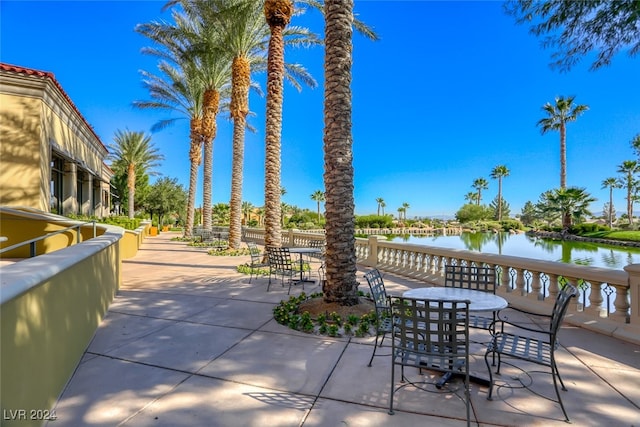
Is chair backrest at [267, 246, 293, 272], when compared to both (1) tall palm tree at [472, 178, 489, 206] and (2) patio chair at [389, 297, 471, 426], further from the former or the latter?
(1) tall palm tree at [472, 178, 489, 206]

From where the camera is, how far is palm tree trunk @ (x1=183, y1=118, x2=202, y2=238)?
25703 millimetres

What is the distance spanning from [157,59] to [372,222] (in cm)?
5288

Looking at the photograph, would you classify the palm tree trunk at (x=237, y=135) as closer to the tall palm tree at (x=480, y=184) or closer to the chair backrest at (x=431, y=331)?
the chair backrest at (x=431, y=331)

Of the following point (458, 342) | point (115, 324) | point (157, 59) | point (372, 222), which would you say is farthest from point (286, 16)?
point (372, 222)

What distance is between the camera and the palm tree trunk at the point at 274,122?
38.9 ft

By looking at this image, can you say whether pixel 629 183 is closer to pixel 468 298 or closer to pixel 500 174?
pixel 500 174

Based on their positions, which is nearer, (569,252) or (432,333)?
(432,333)

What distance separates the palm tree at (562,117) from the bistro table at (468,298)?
42.3 meters

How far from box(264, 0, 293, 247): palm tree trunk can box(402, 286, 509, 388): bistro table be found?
788 cm

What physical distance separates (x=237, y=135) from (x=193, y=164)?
1169cm

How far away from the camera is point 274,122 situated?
12.1 m

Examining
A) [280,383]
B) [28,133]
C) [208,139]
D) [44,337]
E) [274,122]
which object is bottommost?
[280,383]

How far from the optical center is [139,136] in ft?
118

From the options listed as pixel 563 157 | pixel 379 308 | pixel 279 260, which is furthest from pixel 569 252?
pixel 379 308
